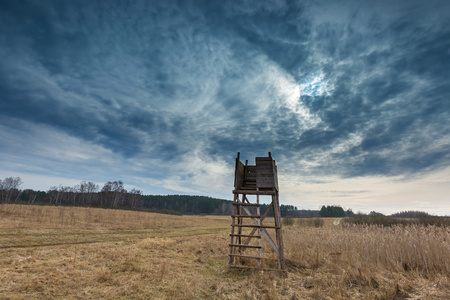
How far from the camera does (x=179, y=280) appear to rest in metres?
7.45

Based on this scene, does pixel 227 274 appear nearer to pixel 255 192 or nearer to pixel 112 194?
pixel 255 192

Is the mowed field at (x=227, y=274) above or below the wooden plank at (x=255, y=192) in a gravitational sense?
below

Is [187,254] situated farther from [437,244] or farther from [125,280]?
[437,244]

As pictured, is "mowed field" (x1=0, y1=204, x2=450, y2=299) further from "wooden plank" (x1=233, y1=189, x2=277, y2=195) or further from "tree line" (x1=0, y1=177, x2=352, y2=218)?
"tree line" (x1=0, y1=177, x2=352, y2=218)

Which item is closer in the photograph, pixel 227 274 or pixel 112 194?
pixel 227 274

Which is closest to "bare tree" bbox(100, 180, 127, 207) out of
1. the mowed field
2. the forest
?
the forest

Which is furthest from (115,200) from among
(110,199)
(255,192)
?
(255,192)

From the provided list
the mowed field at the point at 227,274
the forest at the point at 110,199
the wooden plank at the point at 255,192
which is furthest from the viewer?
the forest at the point at 110,199

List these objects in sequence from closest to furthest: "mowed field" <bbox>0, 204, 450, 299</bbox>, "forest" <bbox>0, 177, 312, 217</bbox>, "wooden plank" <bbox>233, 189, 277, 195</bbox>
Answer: "mowed field" <bbox>0, 204, 450, 299</bbox> < "wooden plank" <bbox>233, 189, 277, 195</bbox> < "forest" <bbox>0, 177, 312, 217</bbox>

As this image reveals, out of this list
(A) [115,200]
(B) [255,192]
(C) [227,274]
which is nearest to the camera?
(C) [227,274]

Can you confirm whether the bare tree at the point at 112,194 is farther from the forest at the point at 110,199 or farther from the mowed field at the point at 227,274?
the mowed field at the point at 227,274

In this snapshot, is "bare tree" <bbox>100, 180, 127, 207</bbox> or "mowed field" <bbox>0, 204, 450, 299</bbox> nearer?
"mowed field" <bbox>0, 204, 450, 299</bbox>

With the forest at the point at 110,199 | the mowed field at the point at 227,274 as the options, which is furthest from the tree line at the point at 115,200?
the mowed field at the point at 227,274

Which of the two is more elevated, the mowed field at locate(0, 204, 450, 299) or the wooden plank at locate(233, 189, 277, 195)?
the wooden plank at locate(233, 189, 277, 195)
